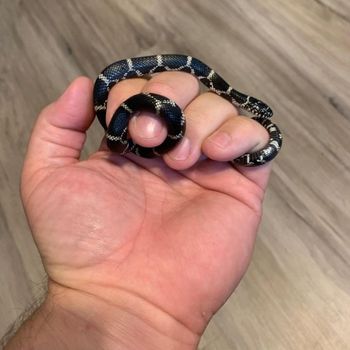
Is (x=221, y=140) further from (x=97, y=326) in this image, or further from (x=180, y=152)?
(x=97, y=326)

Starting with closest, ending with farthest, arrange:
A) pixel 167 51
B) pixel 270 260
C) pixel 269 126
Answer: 1. pixel 269 126
2. pixel 270 260
3. pixel 167 51

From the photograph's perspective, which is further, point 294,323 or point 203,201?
point 294,323

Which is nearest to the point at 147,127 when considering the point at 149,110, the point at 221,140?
the point at 149,110

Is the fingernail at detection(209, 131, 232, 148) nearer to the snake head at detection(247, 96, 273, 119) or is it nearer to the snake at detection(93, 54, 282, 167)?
the snake at detection(93, 54, 282, 167)

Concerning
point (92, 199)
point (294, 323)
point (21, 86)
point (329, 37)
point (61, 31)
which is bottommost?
point (21, 86)

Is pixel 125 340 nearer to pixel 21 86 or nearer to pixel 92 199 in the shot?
pixel 92 199

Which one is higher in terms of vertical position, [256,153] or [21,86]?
[256,153]

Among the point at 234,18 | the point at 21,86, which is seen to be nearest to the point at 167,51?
the point at 234,18
